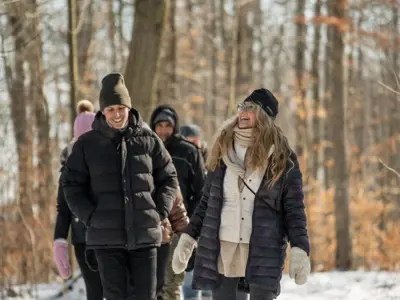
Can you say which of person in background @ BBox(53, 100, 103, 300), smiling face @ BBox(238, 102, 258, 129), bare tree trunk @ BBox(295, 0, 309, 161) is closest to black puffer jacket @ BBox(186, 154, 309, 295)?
smiling face @ BBox(238, 102, 258, 129)

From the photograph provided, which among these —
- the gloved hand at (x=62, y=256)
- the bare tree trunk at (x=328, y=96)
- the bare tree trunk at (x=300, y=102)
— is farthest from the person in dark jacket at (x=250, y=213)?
the bare tree trunk at (x=300, y=102)

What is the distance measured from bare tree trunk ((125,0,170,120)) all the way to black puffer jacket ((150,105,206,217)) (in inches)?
97.1

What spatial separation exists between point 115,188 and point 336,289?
17.5 feet

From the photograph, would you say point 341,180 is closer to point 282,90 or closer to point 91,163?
point 91,163

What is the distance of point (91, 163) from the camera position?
6.20 metres

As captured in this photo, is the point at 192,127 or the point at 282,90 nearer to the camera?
the point at 192,127

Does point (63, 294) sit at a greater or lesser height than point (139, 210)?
lesser

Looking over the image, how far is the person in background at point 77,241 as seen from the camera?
22.3 feet

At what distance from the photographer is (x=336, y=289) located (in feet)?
35.1

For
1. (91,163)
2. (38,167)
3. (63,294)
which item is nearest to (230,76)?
(38,167)

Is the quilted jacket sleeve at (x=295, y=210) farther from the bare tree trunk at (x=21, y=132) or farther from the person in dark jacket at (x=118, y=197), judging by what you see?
the bare tree trunk at (x=21, y=132)

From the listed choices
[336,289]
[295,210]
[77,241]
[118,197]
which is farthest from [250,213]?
[336,289]

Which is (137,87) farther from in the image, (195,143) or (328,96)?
(328,96)

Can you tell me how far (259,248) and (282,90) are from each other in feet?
134
